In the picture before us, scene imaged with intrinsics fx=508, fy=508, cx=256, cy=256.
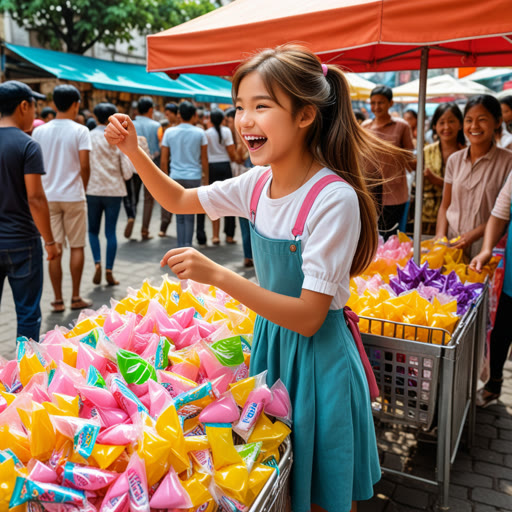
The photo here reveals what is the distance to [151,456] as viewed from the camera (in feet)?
4.12

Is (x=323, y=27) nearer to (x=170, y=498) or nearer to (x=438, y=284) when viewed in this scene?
(x=438, y=284)

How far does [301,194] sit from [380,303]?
1.07m

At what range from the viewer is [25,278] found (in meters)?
3.51

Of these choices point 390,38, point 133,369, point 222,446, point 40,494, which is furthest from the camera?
point 390,38

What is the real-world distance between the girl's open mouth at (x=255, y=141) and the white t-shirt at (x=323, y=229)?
184mm

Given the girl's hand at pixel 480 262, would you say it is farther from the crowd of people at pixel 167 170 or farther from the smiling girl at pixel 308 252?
the smiling girl at pixel 308 252

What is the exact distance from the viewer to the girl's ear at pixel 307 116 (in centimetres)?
155

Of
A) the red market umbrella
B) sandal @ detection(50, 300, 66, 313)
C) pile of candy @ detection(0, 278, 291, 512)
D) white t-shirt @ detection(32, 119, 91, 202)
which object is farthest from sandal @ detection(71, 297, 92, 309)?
pile of candy @ detection(0, 278, 291, 512)

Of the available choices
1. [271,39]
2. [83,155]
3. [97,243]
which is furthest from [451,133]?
[97,243]

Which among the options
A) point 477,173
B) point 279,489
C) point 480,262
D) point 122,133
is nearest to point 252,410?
point 279,489

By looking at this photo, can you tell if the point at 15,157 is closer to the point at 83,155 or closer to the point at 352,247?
the point at 83,155

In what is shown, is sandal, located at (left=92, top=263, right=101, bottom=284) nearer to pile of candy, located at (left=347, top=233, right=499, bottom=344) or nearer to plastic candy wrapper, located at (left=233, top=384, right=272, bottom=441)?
pile of candy, located at (left=347, top=233, right=499, bottom=344)

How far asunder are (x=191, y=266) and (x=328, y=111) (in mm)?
691

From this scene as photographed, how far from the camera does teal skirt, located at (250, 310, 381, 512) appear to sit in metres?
1.63
